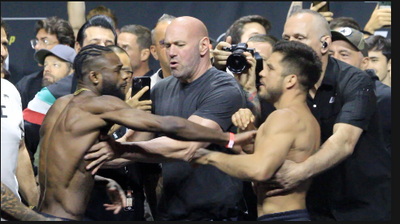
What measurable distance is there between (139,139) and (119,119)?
0.69m

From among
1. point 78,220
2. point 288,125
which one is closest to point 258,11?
point 288,125

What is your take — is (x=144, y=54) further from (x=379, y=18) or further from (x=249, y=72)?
(x=379, y=18)

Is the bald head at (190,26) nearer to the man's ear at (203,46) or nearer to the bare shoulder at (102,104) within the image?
the man's ear at (203,46)

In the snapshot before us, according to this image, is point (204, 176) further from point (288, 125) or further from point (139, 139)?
point (288, 125)

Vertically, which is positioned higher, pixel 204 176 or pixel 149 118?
pixel 149 118

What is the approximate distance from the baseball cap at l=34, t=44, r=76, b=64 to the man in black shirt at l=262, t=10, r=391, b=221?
2.21 metres

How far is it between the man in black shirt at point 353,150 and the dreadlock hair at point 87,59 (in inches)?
54.1

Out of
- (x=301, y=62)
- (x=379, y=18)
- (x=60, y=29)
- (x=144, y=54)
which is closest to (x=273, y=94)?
(x=301, y=62)

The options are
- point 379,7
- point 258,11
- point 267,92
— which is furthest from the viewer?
point 258,11

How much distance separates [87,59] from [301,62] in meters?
1.32

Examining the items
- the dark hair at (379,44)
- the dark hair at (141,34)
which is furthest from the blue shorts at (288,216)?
the dark hair at (379,44)

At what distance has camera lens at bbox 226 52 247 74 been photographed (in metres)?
3.76

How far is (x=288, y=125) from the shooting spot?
320 cm

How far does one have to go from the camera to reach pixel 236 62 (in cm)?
379
